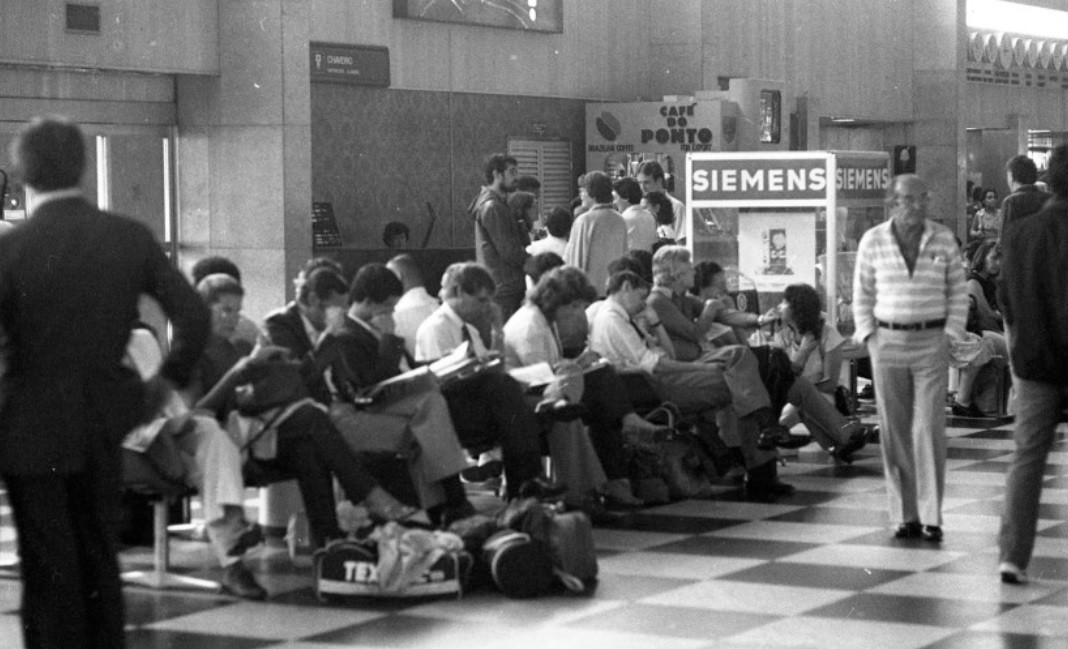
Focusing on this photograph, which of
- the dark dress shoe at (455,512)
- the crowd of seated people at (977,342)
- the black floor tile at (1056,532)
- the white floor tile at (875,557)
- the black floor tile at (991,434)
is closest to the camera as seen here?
the white floor tile at (875,557)

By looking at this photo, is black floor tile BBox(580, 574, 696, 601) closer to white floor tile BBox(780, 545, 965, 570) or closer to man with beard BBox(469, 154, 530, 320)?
white floor tile BBox(780, 545, 965, 570)

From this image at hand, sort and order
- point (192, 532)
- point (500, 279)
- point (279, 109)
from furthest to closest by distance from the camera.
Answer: point (279, 109) < point (500, 279) < point (192, 532)

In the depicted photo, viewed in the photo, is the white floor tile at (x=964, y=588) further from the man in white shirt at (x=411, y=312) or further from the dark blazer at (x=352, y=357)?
the man in white shirt at (x=411, y=312)

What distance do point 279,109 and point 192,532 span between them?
675cm

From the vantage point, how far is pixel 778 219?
41.6ft

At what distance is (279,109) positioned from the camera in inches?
585

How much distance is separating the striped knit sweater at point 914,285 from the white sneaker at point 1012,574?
4.24 ft

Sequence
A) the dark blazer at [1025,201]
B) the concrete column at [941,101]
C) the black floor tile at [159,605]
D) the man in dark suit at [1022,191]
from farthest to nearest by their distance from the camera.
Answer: the concrete column at [941,101] → the dark blazer at [1025,201] → the man in dark suit at [1022,191] → the black floor tile at [159,605]

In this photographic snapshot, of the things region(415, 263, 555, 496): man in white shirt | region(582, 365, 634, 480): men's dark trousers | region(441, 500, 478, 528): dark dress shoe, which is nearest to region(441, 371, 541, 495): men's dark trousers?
region(415, 263, 555, 496): man in white shirt

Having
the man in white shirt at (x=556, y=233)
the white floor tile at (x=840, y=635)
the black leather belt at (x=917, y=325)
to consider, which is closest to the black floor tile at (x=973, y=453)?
the black leather belt at (x=917, y=325)

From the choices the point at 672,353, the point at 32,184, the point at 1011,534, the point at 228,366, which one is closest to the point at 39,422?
the point at 32,184

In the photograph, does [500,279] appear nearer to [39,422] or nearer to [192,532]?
[192,532]

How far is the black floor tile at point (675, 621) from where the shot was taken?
21.1ft

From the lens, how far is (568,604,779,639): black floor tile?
643 centimetres
